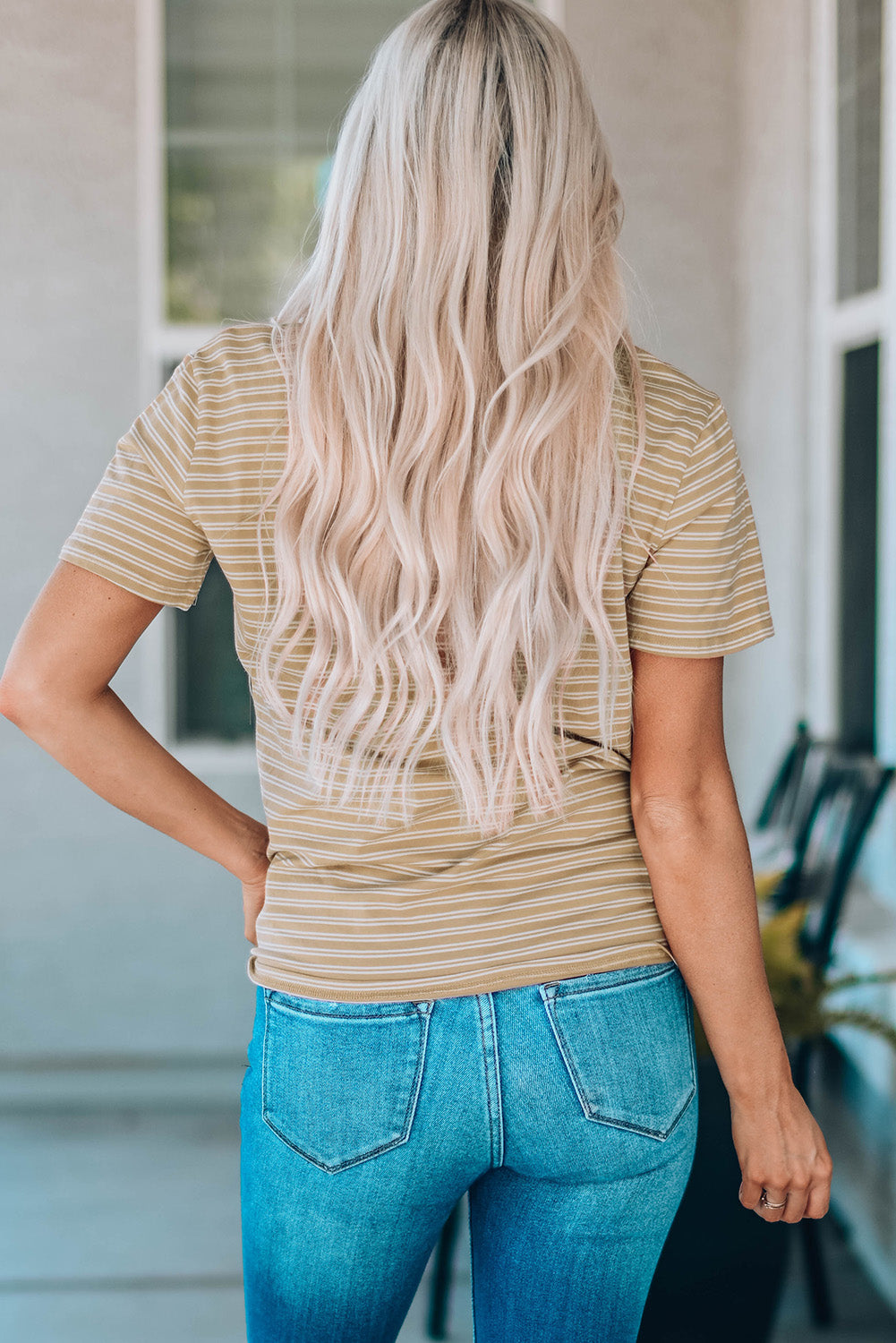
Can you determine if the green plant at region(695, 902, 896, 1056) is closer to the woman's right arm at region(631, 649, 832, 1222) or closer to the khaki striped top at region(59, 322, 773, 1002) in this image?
the woman's right arm at region(631, 649, 832, 1222)

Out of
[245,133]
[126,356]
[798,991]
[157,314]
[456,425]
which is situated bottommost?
[798,991]

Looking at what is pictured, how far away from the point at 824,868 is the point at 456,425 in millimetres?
1734

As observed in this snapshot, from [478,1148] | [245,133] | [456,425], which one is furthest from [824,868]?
[245,133]

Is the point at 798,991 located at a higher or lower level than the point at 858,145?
lower

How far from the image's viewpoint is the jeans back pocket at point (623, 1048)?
0.87m

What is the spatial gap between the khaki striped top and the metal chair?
121cm

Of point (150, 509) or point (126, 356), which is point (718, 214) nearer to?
point (126, 356)

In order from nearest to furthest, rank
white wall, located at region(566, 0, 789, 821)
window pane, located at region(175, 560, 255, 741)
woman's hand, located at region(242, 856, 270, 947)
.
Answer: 1. woman's hand, located at region(242, 856, 270, 947)
2. white wall, located at region(566, 0, 789, 821)
3. window pane, located at region(175, 560, 255, 741)

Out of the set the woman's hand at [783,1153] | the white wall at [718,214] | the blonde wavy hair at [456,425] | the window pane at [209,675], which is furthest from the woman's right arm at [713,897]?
the window pane at [209,675]

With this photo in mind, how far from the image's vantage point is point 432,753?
2.89 ft

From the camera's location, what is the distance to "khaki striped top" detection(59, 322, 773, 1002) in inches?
34.0

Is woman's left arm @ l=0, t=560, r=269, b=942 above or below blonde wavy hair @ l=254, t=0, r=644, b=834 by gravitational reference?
below

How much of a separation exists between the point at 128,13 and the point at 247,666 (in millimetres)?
2808

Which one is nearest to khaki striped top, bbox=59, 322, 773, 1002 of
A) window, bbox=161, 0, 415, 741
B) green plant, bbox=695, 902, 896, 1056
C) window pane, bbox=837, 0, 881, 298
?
green plant, bbox=695, 902, 896, 1056
